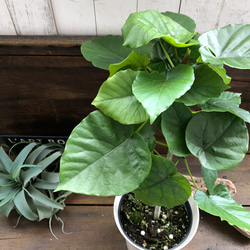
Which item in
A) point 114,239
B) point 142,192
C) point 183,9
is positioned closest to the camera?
point 142,192

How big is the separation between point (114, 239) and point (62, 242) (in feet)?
0.57

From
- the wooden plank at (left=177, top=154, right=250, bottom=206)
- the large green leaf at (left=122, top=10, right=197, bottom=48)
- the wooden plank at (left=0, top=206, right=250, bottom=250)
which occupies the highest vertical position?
the large green leaf at (left=122, top=10, right=197, bottom=48)

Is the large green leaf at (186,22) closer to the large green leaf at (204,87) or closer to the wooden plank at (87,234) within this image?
the large green leaf at (204,87)

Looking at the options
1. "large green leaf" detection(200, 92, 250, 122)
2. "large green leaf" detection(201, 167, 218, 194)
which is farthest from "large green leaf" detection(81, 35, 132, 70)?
"large green leaf" detection(201, 167, 218, 194)

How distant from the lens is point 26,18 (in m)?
0.78

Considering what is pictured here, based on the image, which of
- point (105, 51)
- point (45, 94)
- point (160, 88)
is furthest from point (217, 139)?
point (45, 94)

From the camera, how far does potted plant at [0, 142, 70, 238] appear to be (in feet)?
2.73

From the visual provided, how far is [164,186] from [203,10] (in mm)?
546

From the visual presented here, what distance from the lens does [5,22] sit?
2.57 ft

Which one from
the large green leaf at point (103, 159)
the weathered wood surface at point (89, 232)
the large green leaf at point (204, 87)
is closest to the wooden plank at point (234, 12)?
the large green leaf at point (204, 87)

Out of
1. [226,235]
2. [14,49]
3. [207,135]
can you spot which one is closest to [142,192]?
[207,135]

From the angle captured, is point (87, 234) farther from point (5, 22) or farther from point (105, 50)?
point (5, 22)

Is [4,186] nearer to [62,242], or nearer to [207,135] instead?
[62,242]

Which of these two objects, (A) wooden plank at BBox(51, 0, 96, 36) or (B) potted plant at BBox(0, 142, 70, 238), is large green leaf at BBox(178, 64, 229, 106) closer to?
(A) wooden plank at BBox(51, 0, 96, 36)
